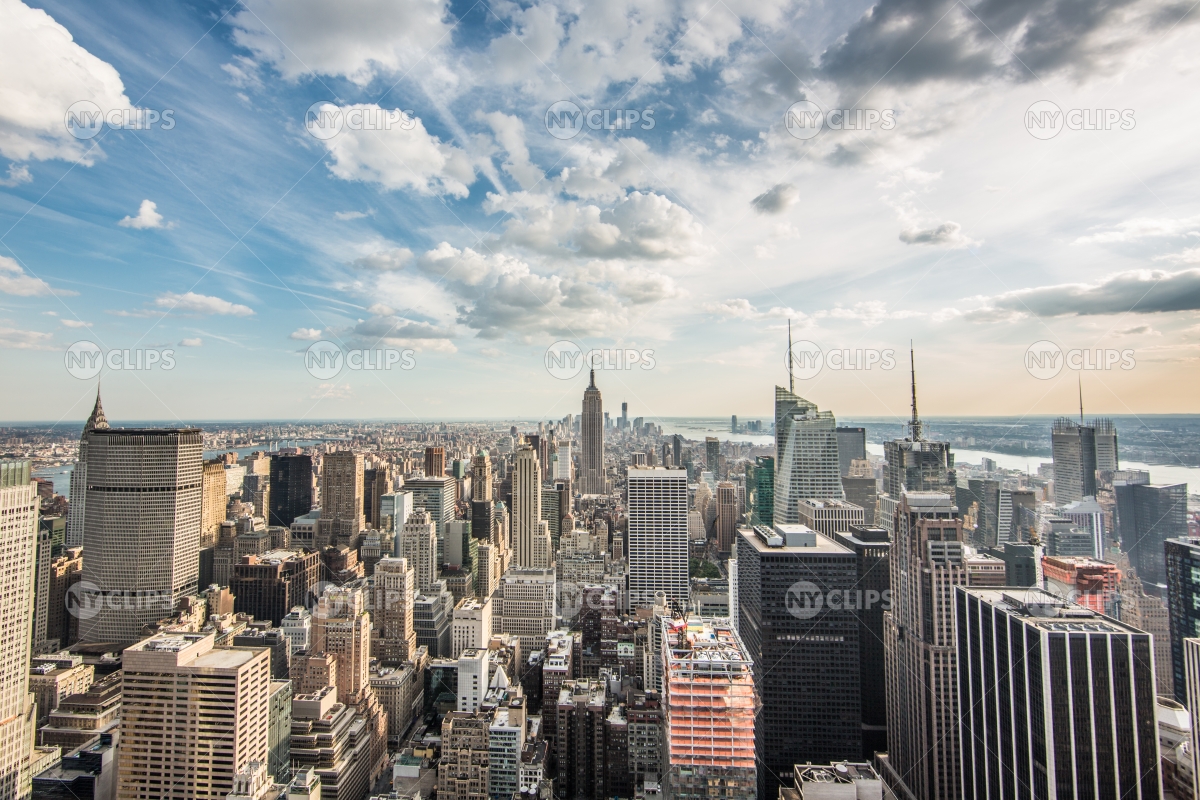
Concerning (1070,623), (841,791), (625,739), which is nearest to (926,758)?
(841,791)

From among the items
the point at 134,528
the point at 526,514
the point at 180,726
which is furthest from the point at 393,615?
the point at 526,514

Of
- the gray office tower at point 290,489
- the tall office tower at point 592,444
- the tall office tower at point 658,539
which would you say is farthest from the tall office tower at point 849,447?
the gray office tower at point 290,489

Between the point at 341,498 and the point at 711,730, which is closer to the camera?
the point at 711,730

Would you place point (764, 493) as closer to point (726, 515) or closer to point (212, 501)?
point (726, 515)

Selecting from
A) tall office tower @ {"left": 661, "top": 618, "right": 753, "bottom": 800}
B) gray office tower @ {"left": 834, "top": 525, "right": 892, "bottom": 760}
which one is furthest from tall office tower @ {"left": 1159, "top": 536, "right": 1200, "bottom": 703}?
tall office tower @ {"left": 661, "top": 618, "right": 753, "bottom": 800}

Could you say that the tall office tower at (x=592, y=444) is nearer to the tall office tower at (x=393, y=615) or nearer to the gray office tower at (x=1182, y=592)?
the tall office tower at (x=393, y=615)

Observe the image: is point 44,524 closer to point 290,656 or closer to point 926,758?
point 290,656
